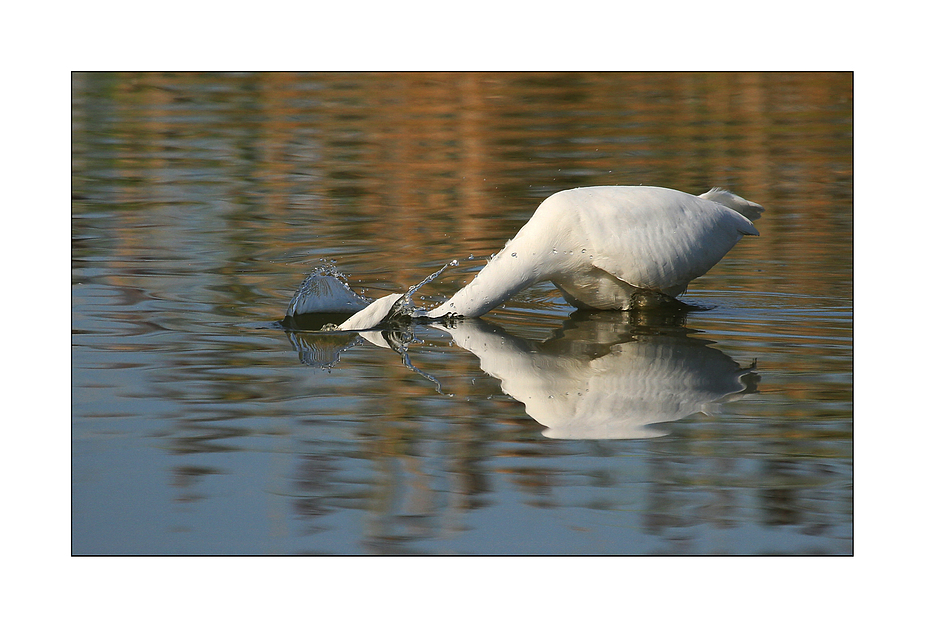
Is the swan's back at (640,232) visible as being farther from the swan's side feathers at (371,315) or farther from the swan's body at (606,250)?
the swan's side feathers at (371,315)

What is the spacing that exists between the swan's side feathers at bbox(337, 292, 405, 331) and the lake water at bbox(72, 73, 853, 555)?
19cm

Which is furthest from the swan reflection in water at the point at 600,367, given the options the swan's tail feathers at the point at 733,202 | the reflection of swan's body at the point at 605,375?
the swan's tail feathers at the point at 733,202

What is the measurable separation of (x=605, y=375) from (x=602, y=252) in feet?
3.68

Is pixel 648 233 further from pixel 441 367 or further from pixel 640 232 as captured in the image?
pixel 441 367

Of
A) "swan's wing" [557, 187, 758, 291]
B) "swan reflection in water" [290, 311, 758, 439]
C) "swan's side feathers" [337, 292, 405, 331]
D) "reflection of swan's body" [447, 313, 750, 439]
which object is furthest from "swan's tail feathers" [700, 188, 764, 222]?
"swan's side feathers" [337, 292, 405, 331]

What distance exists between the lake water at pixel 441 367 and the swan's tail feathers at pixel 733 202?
463mm

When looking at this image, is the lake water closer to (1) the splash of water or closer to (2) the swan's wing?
(1) the splash of water

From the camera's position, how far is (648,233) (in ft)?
21.7

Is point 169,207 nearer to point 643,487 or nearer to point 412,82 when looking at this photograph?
point 412,82

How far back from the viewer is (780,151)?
1133 centimetres

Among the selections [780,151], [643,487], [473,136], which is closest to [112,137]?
[473,136]

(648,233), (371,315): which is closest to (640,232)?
(648,233)

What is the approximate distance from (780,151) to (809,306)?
4.85 metres

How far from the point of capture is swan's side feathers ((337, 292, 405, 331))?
6.66 metres
